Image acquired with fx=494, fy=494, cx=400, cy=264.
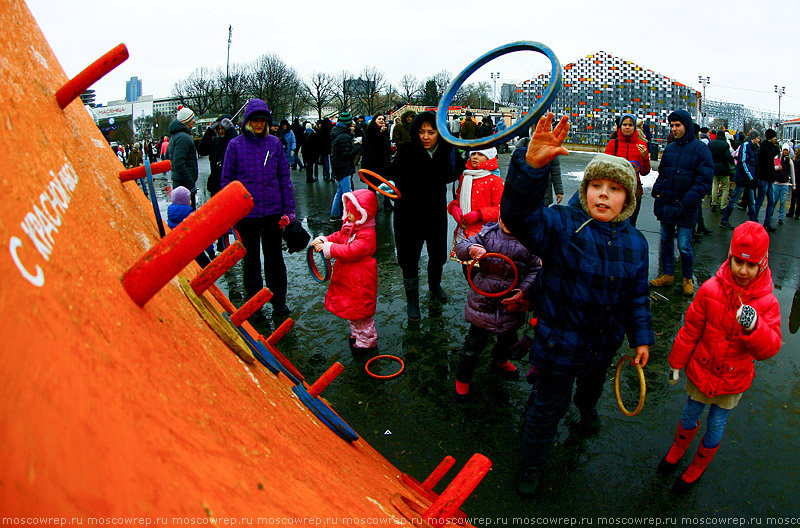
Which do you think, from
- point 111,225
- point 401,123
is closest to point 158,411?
point 111,225

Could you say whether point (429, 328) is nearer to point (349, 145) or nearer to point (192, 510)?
point (192, 510)

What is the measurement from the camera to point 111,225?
50.6 inches

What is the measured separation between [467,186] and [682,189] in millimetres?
2662

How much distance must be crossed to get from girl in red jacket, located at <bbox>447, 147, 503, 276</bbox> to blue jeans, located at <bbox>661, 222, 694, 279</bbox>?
2431 millimetres

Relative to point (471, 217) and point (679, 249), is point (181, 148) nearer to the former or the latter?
point (471, 217)

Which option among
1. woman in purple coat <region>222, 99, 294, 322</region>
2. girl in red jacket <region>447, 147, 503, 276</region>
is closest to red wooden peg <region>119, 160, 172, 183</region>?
woman in purple coat <region>222, 99, 294, 322</region>

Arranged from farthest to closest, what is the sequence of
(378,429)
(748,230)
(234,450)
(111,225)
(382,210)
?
1. (382,210)
2. (378,429)
3. (748,230)
4. (111,225)
5. (234,450)

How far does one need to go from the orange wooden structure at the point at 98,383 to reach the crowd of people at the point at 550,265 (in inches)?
58.6

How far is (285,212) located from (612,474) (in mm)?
3513

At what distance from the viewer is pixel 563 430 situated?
335 cm

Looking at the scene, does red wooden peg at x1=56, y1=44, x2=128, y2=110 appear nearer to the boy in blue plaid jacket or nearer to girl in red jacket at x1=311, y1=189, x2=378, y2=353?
the boy in blue plaid jacket

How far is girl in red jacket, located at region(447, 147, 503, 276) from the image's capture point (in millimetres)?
4609

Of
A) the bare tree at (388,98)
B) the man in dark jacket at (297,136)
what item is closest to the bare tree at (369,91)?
the bare tree at (388,98)

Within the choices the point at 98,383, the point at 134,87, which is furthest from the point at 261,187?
the point at 134,87
